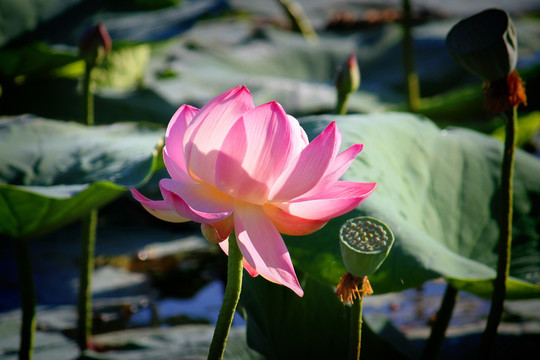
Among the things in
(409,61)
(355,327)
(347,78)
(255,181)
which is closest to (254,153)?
(255,181)

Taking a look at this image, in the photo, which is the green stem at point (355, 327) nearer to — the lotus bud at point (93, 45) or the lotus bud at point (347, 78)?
the lotus bud at point (347, 78)

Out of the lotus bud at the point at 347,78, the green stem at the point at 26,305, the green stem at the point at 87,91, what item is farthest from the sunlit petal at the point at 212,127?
the green stem at the point at 87,91

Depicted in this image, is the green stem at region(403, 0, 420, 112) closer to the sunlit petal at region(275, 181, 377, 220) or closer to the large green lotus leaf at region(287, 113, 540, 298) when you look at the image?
the large green lotus leaf at region(287, 113, 540, 298)

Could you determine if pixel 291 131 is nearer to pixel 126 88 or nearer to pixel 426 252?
pixel 426 252

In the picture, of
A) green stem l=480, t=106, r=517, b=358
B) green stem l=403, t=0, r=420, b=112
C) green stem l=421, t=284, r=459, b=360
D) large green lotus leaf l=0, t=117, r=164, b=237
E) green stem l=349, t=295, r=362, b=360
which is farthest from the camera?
green stem l=403, t=0, r=420, b=112

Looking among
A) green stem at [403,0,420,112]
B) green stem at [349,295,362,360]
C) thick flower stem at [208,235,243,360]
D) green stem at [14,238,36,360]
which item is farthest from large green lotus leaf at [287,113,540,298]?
green stem at [403,0,420,112]
